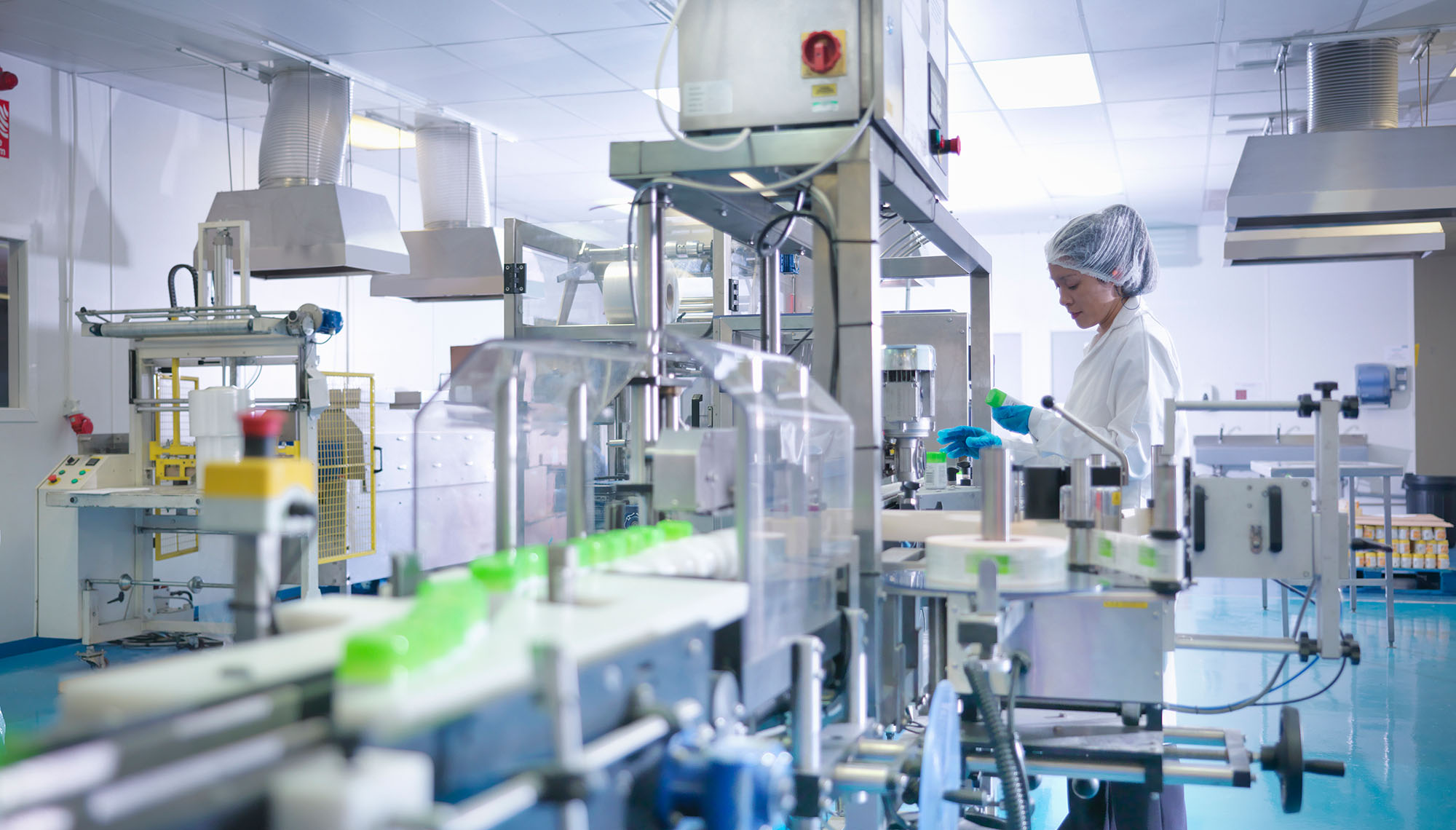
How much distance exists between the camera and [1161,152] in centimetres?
656

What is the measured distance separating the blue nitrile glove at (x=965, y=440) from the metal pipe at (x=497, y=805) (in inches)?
73.6

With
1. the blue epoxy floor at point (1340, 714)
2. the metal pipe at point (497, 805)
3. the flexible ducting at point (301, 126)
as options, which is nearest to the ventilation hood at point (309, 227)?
the flexible ducting at point (301, 126)

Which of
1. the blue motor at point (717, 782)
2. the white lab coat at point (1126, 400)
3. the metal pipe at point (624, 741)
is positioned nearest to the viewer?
the metal pipe at point (624, 741)

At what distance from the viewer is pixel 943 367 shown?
3938 millimetres

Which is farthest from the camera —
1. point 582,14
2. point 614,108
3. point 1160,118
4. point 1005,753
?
point 1160,118

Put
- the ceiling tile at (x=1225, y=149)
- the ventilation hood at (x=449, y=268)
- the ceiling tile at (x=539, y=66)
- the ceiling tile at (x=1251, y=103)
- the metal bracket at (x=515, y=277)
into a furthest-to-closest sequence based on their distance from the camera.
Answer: the ceiling tile at (x=1225, y=149) → the ventilation hood at (x=449, y=268) → the ceiling tile at (x=1251, y=103) → the ceiling tile at (x=539, y=66) → the metal bracket at (x=515, y=277)

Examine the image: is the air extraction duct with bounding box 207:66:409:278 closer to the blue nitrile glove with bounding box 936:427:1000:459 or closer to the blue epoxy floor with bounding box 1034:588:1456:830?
the blue nitrile glove with bounding box 936:427:1000:459

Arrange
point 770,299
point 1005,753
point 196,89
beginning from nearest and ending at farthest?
point 1005,753 < point 770,299 < point 196,89

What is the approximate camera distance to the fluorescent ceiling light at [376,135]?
241 inches

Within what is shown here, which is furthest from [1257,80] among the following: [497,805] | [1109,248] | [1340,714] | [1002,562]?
[497,805]

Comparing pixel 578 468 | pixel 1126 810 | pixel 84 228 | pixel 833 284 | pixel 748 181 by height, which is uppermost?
pixel 84 228

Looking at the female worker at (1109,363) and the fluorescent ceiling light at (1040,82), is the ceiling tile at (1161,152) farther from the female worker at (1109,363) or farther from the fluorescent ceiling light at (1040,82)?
the female worker at (1109,363)

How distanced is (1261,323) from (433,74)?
22.5ft

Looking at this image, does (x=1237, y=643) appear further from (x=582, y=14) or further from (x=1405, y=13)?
(x=1405, y=13)
